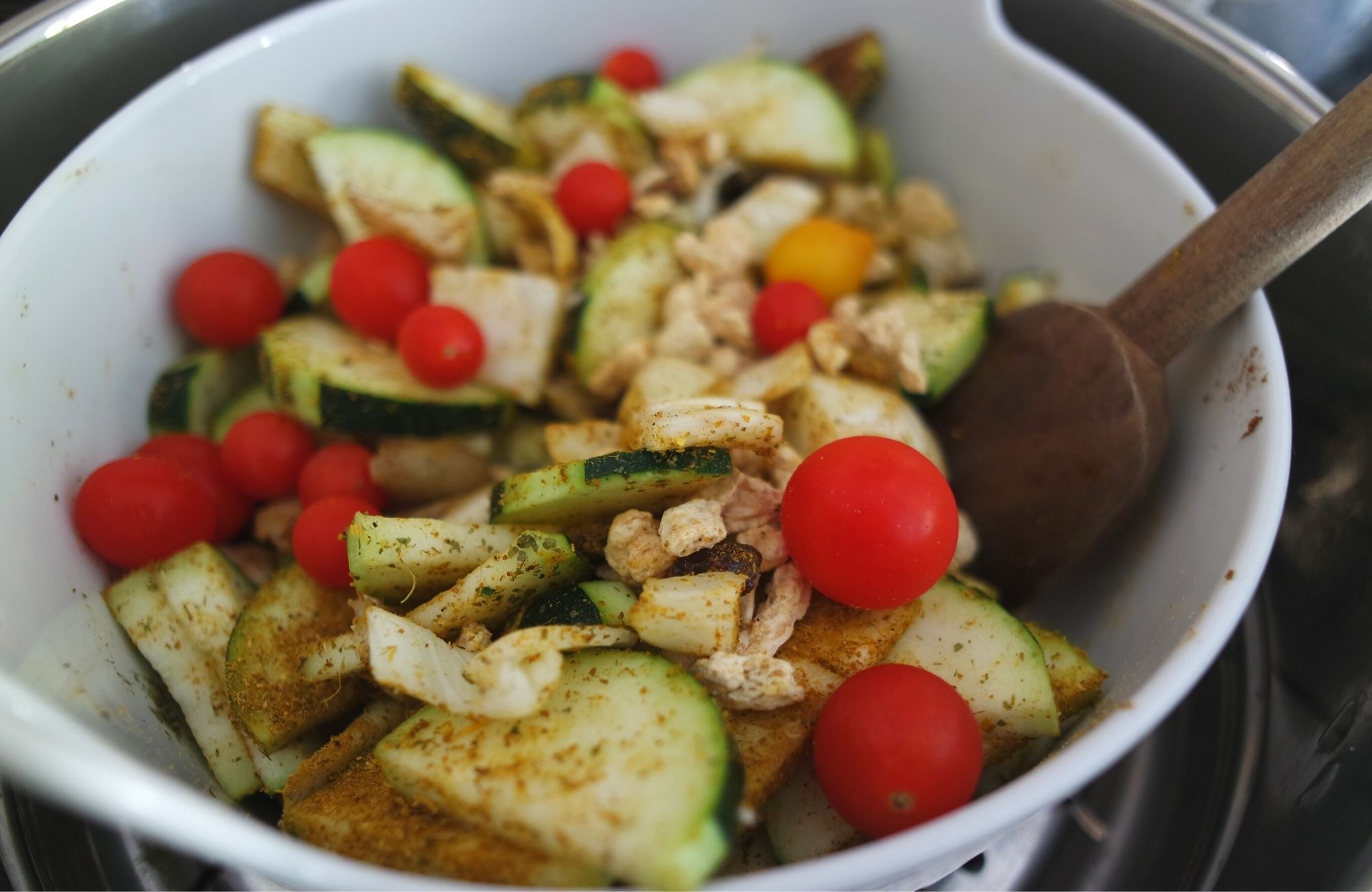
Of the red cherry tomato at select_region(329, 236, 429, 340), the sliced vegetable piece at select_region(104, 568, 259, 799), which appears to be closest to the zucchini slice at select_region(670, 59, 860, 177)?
the red cherry tomato at select_region(329, 236, 429, 340)

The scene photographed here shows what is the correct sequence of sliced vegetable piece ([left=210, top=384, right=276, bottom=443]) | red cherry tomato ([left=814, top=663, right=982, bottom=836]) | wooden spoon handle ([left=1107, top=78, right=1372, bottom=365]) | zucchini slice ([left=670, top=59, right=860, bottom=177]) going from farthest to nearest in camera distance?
zucchini slice ([left=670, top=59, right=860, bottom=177]) → sliced vegetable piece ([left=210, top=384, right=276, bottom=443]) → wooden spoon handle ([left=1107, top=78, right=1372, bottom=365]) → red cherry tomato ([left=814, top=663, right=982, bottom=836])

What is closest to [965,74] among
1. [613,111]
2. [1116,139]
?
[1116,139]

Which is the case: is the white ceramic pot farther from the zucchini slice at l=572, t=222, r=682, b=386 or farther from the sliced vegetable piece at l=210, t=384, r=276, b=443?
the zucchini slice at l=572, t=222, r=682, b=386

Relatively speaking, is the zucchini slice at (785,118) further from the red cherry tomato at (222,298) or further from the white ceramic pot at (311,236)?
the red cherry tomato at (222,298)

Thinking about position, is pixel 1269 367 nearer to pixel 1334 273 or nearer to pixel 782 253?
pixel 1334 273

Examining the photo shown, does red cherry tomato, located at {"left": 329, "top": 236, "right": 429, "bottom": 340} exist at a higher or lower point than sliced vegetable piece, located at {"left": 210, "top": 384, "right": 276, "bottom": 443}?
higher

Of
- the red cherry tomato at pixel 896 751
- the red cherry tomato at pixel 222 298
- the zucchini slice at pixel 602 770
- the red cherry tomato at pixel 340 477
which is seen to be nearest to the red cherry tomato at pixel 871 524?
the red cherry tomato at pixel 896 751
